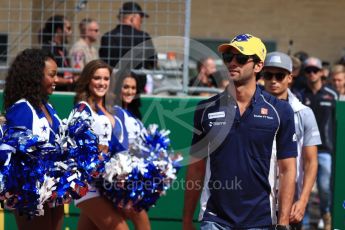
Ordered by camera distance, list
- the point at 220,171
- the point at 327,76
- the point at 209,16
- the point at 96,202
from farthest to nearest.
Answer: the point at 209,16 → the point at 327,76 → the point at 96,202 → the point at 220,171

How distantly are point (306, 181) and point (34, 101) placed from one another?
2.25 meters

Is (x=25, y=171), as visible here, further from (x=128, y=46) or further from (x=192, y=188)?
(x=128, y=46)

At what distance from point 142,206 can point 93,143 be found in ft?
4.23

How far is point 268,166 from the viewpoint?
5977 millimetres

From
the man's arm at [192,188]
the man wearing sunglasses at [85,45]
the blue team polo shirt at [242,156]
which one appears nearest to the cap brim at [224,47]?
the blue team polo shirt at [242,156]

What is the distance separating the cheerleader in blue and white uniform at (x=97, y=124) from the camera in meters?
7.32

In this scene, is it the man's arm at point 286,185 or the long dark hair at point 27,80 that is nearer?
the man's arm at point 286,185

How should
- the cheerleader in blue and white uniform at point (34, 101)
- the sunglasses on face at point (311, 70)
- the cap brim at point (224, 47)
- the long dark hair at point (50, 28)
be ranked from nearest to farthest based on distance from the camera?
the cap brim at point (224, 47) < the cheerleader in blue and white uniform at point (34, 101) < the long dark hair at point (50, 28) < the sunglasses on face at point (311, 70)

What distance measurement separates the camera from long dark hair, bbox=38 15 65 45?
9.70 meters

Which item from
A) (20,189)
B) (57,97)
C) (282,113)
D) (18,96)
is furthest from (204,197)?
(57,97)

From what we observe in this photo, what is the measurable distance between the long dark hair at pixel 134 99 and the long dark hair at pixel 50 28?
110cm

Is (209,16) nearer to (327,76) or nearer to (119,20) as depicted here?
(327,76)

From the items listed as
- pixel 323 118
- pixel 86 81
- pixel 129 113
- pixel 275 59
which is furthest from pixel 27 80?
pixel 323 118

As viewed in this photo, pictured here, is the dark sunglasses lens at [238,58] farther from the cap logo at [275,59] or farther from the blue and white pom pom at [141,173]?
the blue and white pom pom at [141,173]
